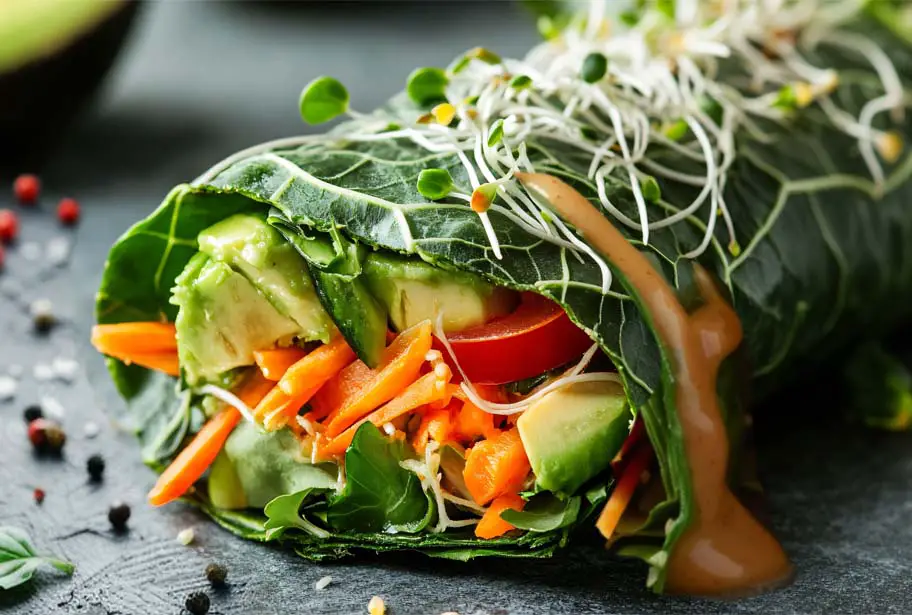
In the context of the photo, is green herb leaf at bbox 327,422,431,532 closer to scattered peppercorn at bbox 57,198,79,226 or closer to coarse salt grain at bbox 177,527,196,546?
coarse salt grain at bbox 177,527,196,546

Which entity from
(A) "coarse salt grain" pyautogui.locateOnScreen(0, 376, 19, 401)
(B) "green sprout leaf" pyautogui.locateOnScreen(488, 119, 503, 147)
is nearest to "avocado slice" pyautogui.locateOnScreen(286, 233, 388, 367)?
(B) "green sprout leaf" pyautogui.locateOnScreen(488, 119, 503, 147)

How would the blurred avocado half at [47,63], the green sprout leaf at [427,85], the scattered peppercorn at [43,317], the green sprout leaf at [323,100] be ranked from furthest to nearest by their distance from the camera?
the blurred avocado half at [47,63], the scattered peppercorn at [43,317], the green sprout leaf at [427,85], the green sprout leaf at [323,100]

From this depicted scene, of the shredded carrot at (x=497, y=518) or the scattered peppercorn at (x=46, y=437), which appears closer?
the shredded carrot at (x=497, y=518)

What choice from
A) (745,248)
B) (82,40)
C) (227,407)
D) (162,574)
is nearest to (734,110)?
(745,248)

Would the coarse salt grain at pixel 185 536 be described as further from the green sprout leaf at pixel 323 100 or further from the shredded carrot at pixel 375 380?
the green sprout leaf at pixel 323 100

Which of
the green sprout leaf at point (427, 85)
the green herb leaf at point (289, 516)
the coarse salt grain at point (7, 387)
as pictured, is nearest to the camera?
the green herb leaf at point (289, 516)

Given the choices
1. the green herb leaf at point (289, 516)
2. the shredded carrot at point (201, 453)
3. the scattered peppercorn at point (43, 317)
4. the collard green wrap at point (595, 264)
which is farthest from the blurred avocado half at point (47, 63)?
the green herb leaf at point (289, 516)
